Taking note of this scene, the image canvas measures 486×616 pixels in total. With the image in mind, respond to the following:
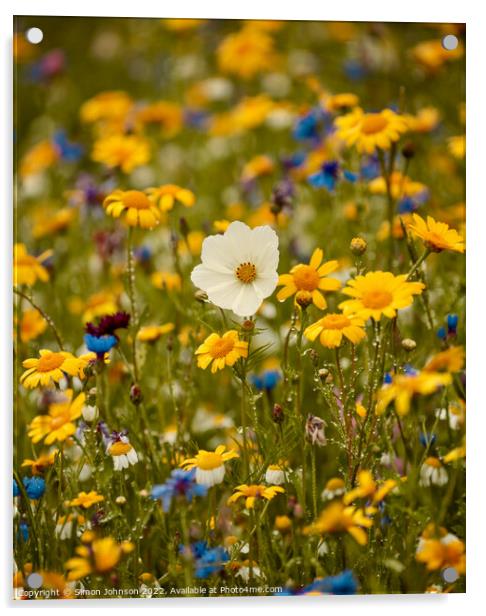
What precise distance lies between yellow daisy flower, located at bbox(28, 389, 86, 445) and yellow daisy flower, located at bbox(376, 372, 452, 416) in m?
0.43

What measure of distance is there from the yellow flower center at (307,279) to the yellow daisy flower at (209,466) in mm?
261

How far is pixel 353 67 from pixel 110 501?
3.63 ft

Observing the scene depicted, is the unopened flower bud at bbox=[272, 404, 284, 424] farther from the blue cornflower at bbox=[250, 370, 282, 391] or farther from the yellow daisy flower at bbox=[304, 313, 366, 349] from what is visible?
the blue cornflower at bbox=[250, 370, 282, 391]

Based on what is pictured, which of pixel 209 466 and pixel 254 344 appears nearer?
pixel 209 466

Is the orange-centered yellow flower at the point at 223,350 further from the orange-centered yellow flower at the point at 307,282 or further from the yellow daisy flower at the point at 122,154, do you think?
the yellow daisy flower at the point at 122,154

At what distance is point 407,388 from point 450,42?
703mm

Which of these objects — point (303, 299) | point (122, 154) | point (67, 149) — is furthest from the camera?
point (67, 149)

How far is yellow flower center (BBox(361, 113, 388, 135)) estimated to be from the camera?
155cm

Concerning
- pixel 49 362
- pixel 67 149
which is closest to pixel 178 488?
pixel 49 362

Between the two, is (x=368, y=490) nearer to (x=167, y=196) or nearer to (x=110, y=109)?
(x=167, y=196)

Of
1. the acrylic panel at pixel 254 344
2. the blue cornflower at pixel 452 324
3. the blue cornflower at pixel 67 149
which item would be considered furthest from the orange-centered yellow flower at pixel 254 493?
the blue cornflower at pixel 67 149

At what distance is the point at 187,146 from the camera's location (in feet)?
8.11

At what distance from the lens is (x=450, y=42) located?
1611 millimetres

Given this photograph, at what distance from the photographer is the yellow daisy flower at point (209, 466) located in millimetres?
1298
